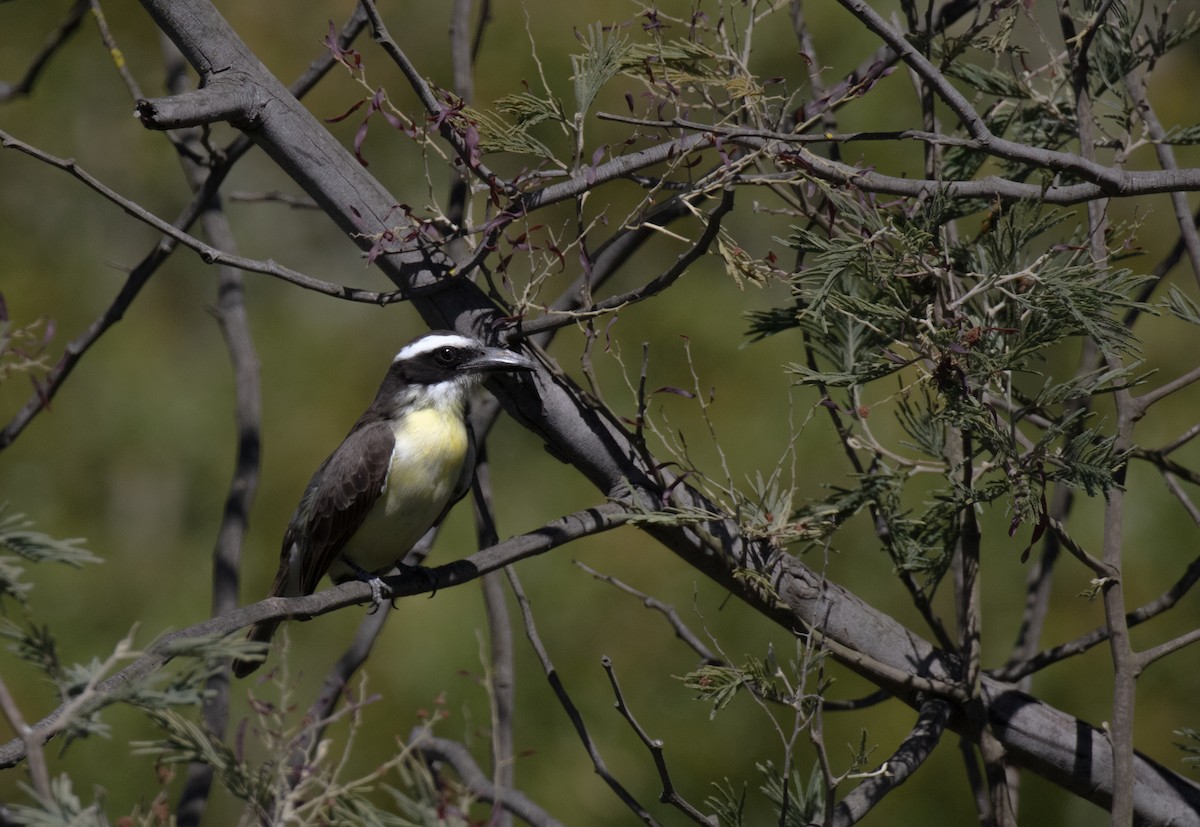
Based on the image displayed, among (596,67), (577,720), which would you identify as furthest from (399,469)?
(596,67)

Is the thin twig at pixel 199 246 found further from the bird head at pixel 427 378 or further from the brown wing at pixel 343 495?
the brown wing at pixel 343 495

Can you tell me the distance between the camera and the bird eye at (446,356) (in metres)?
3.74

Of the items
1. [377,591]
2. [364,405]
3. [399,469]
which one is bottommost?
[377,591]

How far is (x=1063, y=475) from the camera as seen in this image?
250cm

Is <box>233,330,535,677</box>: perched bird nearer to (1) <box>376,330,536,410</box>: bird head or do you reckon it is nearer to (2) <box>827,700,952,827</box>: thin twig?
(1) <box>376,330,536,410</box>: bird head

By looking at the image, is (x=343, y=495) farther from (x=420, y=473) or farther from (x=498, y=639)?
(x=498, y=639)

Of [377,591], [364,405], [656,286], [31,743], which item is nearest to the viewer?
[31,743]

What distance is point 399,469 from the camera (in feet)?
13.0

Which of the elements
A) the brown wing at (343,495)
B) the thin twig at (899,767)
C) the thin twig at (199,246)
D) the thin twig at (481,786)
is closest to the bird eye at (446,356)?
the brown wing at (343,495)

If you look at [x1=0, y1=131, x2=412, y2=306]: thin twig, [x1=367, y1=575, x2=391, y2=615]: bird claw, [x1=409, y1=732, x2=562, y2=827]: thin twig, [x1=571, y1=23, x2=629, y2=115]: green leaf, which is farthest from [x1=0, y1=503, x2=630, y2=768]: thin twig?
[x1=571, y1=23, x2=629, y2=115]: green leaf

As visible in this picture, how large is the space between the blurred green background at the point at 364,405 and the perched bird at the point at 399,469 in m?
0.65

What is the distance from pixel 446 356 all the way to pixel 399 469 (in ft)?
1.38

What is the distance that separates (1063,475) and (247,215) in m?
4.75

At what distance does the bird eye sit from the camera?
3.74 meters
